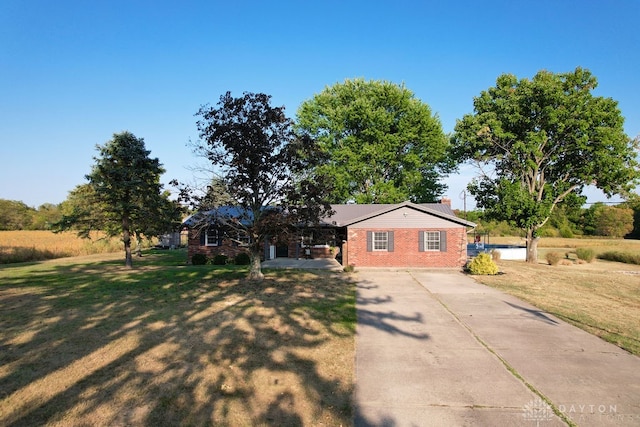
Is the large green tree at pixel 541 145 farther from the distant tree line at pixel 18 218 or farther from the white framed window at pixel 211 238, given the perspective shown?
the distant tree line at pixel 18 218

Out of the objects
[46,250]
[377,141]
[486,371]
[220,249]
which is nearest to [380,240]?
[220,249]

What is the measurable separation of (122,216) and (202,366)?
1824 centimetres

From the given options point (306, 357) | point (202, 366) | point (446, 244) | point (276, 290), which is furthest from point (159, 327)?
point (446, 244)

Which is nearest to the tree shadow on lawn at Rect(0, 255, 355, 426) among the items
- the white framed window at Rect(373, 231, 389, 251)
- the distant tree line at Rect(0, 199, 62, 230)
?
the white framed window at Rect(373, 231, 389, 251)

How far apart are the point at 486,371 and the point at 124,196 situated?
71.3ft

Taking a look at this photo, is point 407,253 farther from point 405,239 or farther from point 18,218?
point 18,218

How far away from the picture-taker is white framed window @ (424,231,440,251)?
2234 centimetres

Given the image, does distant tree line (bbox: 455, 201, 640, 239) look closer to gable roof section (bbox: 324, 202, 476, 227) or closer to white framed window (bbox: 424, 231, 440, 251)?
gable roof section (bbox: 324, 202, 476, 227)

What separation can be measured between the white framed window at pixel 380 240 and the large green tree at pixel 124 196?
12.3m

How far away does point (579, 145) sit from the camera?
81.4ft

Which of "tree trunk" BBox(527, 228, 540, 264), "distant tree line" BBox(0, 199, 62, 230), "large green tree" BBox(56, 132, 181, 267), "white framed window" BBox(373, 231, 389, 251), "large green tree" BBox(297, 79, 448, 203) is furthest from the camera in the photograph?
"distant tree line" BBox(0, 199, 62, 230)

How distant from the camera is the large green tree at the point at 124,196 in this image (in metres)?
20.8

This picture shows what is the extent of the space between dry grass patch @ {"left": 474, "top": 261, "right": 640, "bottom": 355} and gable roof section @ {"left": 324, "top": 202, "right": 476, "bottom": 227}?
15.2 feet

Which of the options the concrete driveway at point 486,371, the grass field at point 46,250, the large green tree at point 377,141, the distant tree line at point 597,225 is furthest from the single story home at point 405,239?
the distant tree line at point 597,225
